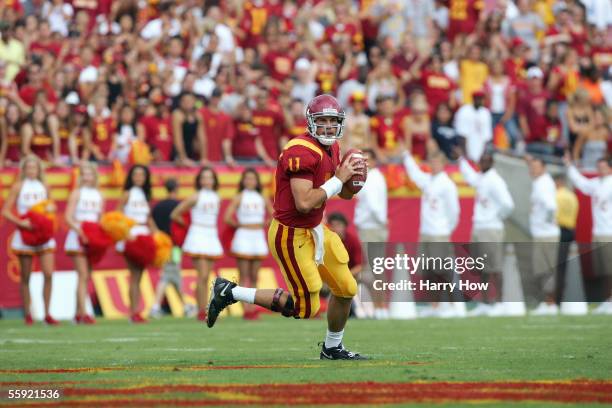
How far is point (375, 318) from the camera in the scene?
16.1 metres

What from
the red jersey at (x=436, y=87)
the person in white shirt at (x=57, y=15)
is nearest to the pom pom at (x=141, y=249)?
the person in white shirt at (x=57, y=15)

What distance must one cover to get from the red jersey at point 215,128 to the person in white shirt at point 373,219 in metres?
2.27

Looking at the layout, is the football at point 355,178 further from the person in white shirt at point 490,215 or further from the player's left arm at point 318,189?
the person in white shirt at point 490,215

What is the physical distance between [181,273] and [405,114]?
439 centimetres

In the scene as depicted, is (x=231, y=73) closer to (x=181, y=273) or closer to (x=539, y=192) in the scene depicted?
(x=181, y=273)

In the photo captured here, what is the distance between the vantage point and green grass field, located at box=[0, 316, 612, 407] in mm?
6840

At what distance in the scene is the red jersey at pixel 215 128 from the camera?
58.6ft

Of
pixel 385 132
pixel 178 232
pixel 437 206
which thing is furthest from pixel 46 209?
pixel 385 132

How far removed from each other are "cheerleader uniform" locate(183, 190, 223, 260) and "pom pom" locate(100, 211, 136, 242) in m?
0.94

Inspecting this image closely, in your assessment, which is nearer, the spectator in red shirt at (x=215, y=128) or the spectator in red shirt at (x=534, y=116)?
the spectator in red shirt at (x=215, y=128)

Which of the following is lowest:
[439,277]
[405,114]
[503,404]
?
[503,404]

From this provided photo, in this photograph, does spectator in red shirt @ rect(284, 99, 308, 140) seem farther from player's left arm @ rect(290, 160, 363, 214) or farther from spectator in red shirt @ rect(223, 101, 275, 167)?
player's left arm @ rect(290, 160, 363, 214)

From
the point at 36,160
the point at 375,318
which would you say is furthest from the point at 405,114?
the point at 36,160

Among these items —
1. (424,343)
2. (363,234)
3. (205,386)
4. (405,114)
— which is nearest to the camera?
(205,386)
